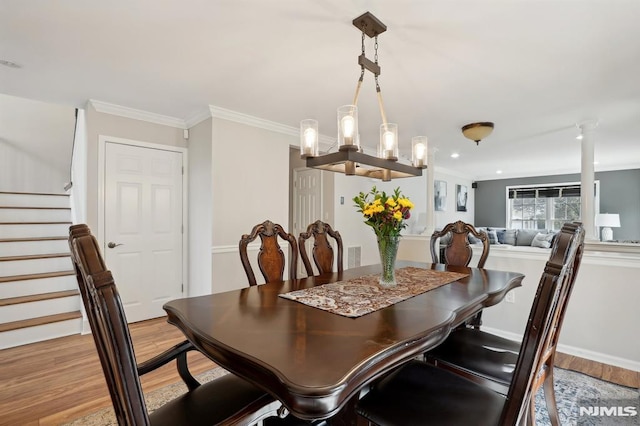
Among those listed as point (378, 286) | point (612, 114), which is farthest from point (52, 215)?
point (612, 114)

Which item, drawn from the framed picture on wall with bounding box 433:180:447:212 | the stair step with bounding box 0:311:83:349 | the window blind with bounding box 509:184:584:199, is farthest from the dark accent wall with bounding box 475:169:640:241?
the stair step with bounding box 0:311:83:349

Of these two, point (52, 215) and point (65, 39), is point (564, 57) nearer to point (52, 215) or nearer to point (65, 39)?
point (65, 39)

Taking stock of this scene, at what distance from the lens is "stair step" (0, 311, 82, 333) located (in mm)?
2887

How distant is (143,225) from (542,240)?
732cm

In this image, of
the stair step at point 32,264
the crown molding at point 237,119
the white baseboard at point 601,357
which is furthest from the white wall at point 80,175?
the white baseboard at point 601,357

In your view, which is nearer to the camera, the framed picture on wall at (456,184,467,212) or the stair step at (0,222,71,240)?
the stair step at (0,222,71,240)

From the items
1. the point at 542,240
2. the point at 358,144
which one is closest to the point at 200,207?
the point at 358,144

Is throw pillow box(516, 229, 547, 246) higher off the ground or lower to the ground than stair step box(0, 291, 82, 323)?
higher

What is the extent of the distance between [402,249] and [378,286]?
277cm

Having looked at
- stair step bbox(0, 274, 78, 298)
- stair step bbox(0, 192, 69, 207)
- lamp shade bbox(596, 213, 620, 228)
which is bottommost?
stair step bbox(0, 274, 78, 298)

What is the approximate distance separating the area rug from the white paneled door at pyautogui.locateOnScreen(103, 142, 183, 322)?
5.35 feet

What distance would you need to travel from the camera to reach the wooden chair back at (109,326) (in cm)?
66

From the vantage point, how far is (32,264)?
137 inches

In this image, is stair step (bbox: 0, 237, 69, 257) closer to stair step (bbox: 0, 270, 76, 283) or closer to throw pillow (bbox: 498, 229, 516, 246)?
stair step (bbox: 0, 270, 76, 283)
